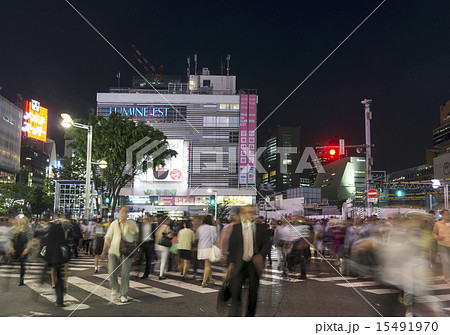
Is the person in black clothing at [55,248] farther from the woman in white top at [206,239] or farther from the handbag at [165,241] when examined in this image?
the handbag at [165,241]

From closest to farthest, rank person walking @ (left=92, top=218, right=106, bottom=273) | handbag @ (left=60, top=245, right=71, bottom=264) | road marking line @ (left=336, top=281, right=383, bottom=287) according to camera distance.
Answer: handbag @ (left=60, top=245, right=71, bottom=264) → road marking line @ (left=336, top=281, right=383, bottom=287) → person walking @ (left=92, top=218, right=106, bottom=273)

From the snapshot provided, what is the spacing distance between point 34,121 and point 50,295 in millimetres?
84175

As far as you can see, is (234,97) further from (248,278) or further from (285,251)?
(248,278)

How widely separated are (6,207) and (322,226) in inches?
2155

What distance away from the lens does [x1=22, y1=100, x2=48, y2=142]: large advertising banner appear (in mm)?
82312

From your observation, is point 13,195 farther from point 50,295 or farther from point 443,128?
point 443,128

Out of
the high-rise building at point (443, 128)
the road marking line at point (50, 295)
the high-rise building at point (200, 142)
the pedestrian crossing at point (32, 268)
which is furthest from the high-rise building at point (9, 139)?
the high-rise building at point (443, 128)

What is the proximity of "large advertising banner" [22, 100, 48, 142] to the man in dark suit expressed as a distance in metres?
85.2

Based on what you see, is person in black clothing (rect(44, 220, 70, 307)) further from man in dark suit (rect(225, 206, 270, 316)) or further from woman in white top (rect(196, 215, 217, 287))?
woman in white top (rect(196, 215, 217, 287))

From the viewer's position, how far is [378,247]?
6.13m

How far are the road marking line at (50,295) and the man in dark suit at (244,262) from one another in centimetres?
305

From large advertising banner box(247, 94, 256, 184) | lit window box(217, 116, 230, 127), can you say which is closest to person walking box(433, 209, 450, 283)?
large advertising banner box(247, 94, 256, 184)

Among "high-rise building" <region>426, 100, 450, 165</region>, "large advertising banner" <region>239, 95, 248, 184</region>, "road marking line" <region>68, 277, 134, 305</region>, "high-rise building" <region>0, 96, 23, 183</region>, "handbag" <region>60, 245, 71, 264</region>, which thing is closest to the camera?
"handbag" <region>60, 245, 71, 264</region>

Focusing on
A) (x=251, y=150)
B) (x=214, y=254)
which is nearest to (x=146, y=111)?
(x=251, y=150)
